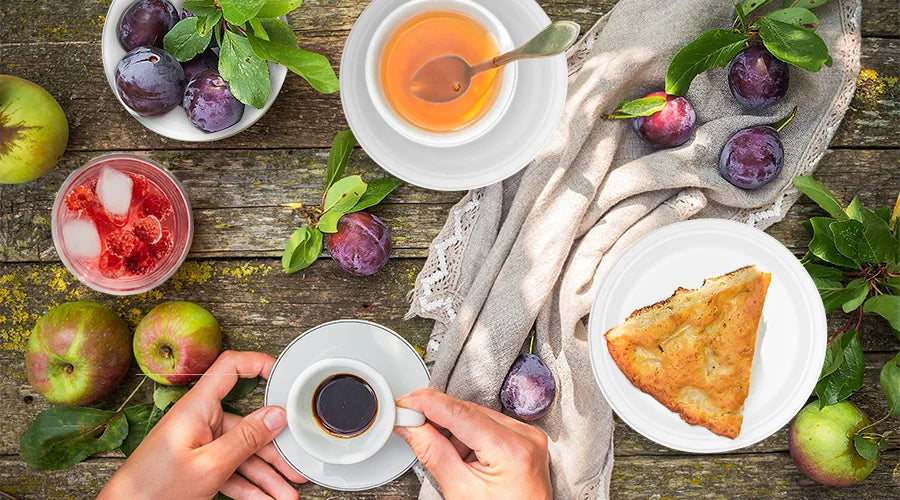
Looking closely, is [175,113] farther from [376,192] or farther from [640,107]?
[640,107]

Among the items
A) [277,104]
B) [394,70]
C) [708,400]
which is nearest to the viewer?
[394,70]

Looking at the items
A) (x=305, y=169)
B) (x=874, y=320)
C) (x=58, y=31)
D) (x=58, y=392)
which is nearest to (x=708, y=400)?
(x=874, y=320)

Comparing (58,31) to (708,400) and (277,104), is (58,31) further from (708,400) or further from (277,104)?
(708,400)

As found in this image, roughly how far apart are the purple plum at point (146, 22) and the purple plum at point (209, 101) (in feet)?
0.36

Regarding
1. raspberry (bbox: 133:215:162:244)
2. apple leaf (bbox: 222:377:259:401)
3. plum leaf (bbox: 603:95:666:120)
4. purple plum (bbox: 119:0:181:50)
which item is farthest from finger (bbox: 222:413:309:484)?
plum leaf (bbox: 603:95:666:120)

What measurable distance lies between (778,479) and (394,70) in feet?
3.78

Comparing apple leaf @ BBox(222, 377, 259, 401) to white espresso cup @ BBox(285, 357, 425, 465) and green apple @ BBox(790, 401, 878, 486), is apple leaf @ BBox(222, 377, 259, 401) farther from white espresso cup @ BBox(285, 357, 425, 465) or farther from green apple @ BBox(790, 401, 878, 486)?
green apple @ BBox(790, 401, 878, 486)

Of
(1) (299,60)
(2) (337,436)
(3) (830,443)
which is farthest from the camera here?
(3) (830,443)

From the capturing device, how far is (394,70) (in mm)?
1231

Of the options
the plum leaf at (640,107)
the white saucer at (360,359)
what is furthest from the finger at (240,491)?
the plum leaf at (640,107)

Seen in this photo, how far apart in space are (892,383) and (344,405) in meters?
1.07

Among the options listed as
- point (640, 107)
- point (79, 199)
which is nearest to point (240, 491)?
→ point (79, 199)

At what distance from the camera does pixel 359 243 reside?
4.47 feet

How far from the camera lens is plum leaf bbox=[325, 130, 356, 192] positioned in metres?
1.36
